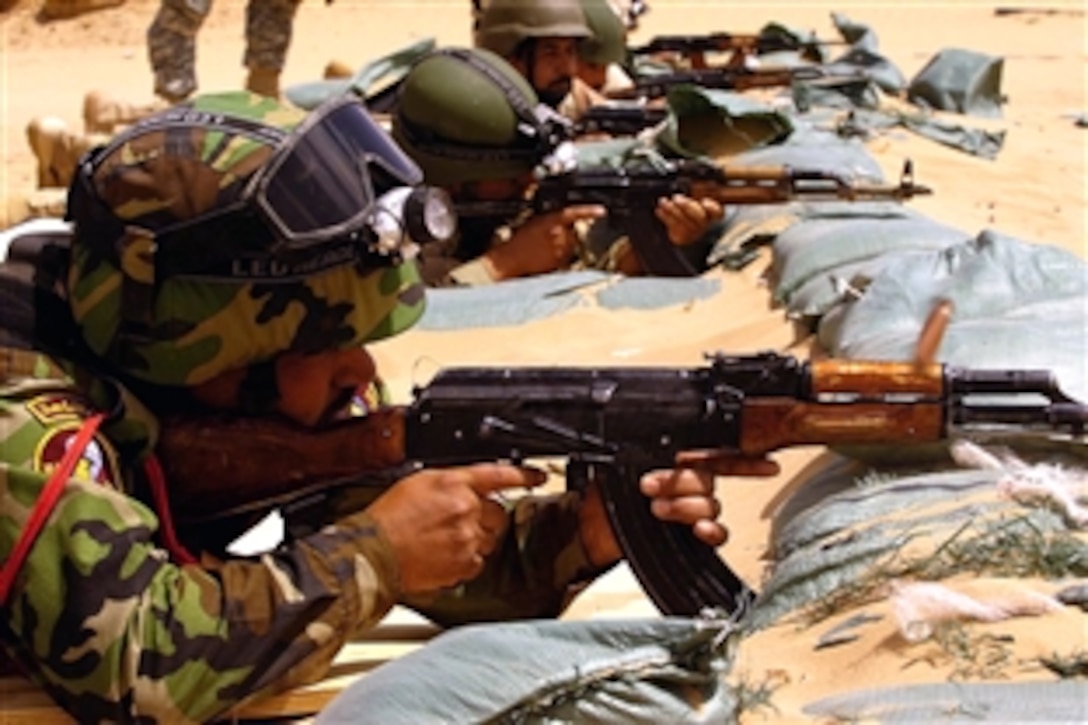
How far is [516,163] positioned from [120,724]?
3033 mm

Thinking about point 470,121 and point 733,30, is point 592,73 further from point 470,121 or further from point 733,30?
point 733,30

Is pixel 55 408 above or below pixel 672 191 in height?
above

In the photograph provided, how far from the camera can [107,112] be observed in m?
8.59

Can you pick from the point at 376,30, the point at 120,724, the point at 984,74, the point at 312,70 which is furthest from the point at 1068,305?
the point at 376,30

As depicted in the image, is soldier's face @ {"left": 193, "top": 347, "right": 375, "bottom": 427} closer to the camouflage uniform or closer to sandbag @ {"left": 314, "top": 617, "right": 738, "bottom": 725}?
the camouflage uniform

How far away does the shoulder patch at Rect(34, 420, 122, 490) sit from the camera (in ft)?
6.79

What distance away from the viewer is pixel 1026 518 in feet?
7.70

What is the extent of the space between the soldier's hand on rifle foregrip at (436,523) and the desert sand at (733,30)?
14.6 inches

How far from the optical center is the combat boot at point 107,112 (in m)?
8.55

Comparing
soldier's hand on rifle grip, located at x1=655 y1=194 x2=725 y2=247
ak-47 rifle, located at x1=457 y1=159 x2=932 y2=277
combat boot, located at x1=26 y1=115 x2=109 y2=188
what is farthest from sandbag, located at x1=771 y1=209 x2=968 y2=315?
combat boot, located at x1=26 y1=115 x2=109 y2=188

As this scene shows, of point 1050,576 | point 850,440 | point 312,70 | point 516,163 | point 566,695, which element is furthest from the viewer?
point 312,70

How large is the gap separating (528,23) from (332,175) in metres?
3.96

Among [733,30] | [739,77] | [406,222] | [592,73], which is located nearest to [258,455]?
[406,222]

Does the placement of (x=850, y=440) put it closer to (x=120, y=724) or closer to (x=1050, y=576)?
(x=1050, y=576)
